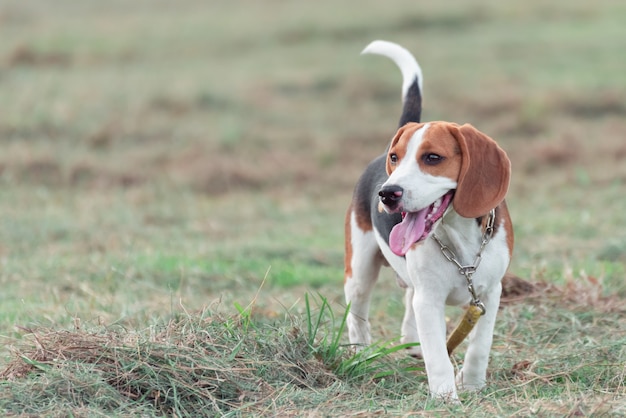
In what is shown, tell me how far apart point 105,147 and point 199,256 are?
203 inches

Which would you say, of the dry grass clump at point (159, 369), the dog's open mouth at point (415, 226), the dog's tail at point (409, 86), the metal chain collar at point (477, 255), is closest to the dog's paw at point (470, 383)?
the metal chain collar at point (477, 255)

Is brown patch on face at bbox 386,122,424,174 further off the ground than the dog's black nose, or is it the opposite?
brown patch on face at bbox 386,122,424,174

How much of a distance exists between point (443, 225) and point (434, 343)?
22.1 inches

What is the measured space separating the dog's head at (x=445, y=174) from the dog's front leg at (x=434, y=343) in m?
0.39

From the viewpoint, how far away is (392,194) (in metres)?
4.42

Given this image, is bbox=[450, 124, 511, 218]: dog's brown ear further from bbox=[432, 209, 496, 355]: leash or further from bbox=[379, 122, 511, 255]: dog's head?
bbox=[432, 209, 496, 355]: leash

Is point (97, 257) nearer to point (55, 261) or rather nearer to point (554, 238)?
point (55, 261)

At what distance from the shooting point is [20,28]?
67.1 feet

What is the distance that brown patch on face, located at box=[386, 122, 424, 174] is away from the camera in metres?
4.66

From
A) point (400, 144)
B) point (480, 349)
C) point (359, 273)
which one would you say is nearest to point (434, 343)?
point (480, 349)

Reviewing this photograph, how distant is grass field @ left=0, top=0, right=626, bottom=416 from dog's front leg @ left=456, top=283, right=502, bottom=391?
4.6 inches

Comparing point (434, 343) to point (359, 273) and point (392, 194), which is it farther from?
point (359, 273)

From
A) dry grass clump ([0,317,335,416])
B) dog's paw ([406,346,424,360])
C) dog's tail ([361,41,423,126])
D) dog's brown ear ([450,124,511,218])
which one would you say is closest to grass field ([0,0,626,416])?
dry grass clump ([0,317,335,416])

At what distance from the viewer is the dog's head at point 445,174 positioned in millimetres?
4547
